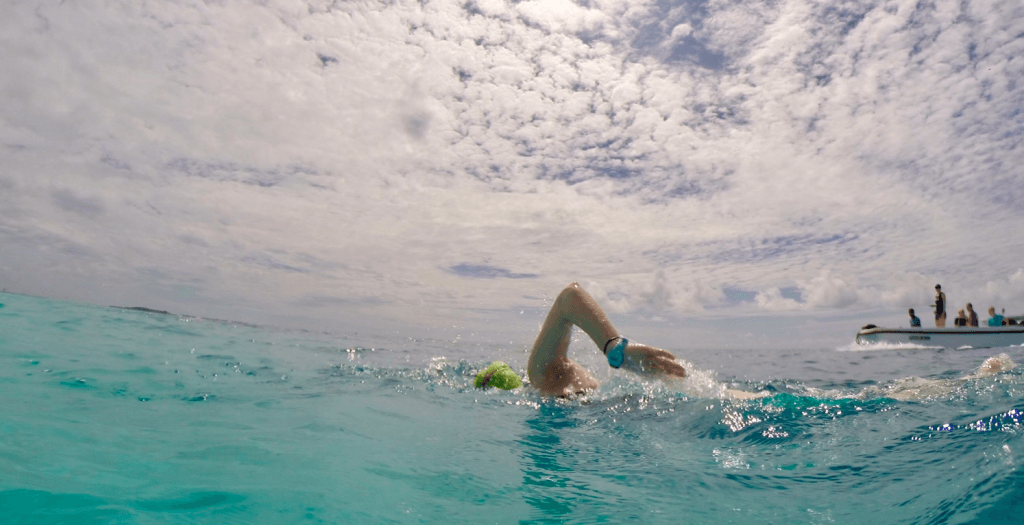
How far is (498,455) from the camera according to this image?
3.84 metres

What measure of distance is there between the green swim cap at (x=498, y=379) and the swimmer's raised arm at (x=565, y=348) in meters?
0.99

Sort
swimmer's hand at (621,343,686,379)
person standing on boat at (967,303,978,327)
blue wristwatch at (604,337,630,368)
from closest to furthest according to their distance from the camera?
swimmer's hand at (621,343,686,379), blue wristwatch at (604,337,630,368), person standing on boat at (967,303,978,327)

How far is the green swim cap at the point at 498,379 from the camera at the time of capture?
23.7 feet

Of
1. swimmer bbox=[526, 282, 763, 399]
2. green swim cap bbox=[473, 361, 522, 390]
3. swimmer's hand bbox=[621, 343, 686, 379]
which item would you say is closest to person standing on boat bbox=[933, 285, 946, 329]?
swimmer bbox=[526, 282, 763, 399]

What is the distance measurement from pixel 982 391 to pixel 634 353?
11.6 ft

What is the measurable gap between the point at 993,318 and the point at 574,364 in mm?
23036

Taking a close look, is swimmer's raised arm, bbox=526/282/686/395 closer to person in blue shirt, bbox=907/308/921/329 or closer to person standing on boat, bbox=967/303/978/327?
person in blue shirt, bbox=907/308/921/329

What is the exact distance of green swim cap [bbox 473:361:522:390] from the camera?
7235 mm

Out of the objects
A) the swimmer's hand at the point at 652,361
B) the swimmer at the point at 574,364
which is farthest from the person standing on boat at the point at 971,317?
the swimmer's hand at the point at 652,361

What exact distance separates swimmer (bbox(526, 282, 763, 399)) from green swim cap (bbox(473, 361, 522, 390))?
99 cm

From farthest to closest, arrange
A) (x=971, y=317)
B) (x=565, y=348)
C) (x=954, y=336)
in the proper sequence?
(x=971, y=317) < (x=954, y=336) < (x=565, y=348)

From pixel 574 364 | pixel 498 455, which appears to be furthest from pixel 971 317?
pixel 498 455

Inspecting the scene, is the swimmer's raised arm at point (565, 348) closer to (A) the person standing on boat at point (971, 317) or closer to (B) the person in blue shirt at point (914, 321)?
(B) the person in blue shirt at point (914, 321)

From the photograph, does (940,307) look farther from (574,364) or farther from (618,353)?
(618,353)
